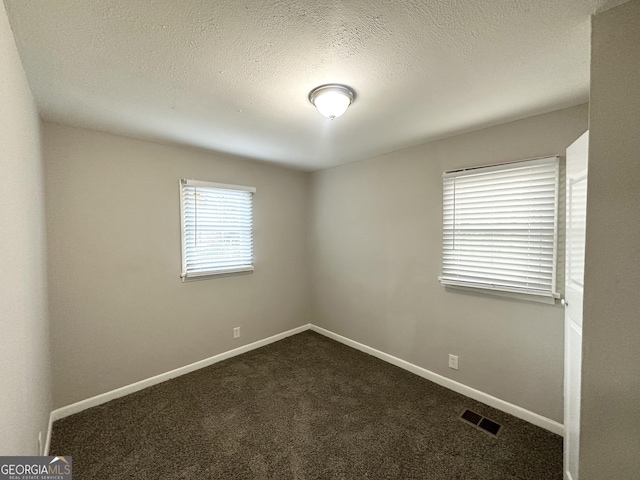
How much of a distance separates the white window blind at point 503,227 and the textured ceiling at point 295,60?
1.55ft

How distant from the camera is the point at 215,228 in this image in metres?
3.00

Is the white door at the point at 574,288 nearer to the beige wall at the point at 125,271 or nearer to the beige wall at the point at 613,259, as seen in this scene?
the beige wall at the point at 613,259

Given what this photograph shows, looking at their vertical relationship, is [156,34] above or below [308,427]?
above

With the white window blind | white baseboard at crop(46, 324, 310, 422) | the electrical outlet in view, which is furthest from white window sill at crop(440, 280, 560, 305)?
white baseboard at crop(46, 324, 310, 422)

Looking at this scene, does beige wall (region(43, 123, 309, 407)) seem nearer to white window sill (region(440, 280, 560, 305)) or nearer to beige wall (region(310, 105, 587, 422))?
beige wall (region(310, 105, 587, 422))

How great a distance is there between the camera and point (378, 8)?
1031 millimetres

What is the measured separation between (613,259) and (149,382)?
3472 mm

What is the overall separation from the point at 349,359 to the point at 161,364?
200cm

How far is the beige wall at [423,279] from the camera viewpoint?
2006mm

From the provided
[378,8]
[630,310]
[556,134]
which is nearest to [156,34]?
[378,8]

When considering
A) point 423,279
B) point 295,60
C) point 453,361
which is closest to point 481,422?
point 453,361

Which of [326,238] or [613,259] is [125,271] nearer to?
[326,238]

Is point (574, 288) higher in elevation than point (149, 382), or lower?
higher

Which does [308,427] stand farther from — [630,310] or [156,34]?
[156,34]
